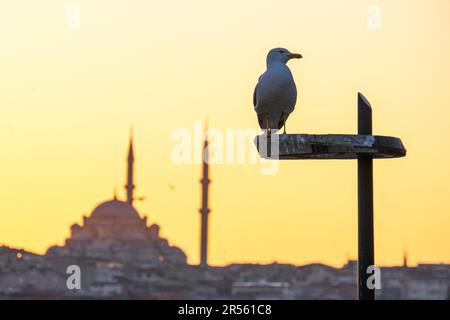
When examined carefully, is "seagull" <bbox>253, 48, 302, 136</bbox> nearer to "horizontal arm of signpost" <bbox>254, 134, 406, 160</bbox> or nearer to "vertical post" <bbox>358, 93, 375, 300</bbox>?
"horizontal arm of signpost" <bbox>254, 134, 406, 160</bbox>

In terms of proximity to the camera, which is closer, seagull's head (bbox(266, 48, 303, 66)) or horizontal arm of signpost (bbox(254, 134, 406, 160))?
horizontal arm of signpost (bbox(254, 134, 406, 160))

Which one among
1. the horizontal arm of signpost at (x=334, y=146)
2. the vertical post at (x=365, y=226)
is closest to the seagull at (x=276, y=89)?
the horizontal arm of signpost at (x=334, y=146)

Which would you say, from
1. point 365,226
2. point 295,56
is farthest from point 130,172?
point 365,226

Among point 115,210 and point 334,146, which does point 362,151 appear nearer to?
point 334,146

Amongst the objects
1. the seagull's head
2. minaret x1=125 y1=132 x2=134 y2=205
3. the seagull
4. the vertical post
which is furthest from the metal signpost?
minaret x1=125 y1=132 x2=134 y2=205

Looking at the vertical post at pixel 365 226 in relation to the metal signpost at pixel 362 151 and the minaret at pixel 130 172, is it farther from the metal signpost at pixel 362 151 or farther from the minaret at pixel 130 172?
the minaret at pixel 130 172
